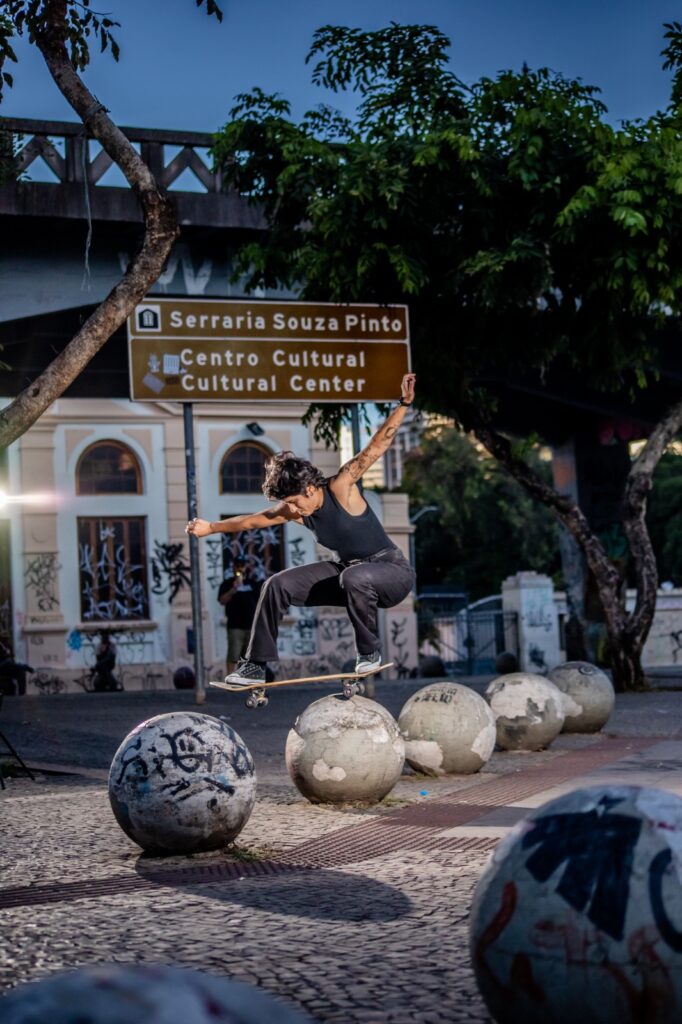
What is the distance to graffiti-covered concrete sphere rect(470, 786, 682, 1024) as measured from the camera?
3.22 metres

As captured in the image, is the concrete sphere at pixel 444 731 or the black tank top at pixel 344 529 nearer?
the black tank top at pixel 344 529

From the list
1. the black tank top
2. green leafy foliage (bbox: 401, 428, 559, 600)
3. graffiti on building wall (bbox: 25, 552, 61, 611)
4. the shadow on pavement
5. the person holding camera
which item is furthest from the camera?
green leafy foliage (bbox: 401, 428, 559, 600)

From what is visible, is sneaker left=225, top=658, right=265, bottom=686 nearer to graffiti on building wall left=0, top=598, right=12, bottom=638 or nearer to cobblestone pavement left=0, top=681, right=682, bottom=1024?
cobblestone pavement left=0, top=681, right=682, bottom=1024

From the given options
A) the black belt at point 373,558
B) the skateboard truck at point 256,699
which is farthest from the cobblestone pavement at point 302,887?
the black belt at point 373,558

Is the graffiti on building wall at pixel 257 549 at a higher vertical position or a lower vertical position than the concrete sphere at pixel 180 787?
higher

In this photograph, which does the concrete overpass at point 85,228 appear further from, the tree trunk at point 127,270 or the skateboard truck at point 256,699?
the skateboard truck at point 256,699

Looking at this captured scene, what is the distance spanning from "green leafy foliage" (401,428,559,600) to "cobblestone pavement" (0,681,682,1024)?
1338 inches

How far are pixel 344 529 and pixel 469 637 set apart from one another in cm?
2417

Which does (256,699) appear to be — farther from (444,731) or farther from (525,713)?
→ (525,713)

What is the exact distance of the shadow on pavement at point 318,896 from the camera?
5984mm

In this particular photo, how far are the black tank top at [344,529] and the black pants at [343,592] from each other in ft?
0.28

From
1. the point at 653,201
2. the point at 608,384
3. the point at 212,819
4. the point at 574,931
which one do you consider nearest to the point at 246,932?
the point at 212,819

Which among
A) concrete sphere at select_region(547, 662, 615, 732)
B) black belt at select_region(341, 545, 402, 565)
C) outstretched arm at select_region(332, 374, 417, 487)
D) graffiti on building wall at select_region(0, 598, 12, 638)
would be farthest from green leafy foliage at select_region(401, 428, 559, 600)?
black belt at select_region(341, 545, 402, 565)

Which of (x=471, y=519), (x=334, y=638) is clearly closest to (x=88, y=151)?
(x=334, y=638)
